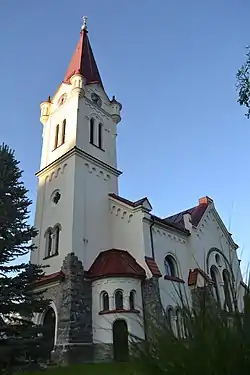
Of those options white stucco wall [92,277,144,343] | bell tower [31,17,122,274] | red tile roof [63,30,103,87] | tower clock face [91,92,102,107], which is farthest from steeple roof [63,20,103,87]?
white stucco wall [92,277,144,343]

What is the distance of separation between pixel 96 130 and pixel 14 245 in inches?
479

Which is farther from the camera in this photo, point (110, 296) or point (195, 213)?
point (195, 213)

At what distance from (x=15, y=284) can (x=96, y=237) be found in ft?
23.4

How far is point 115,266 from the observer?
52.5 feet

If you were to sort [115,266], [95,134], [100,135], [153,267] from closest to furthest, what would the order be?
[115,266]
[153,267]
[95,134]
[100,135]

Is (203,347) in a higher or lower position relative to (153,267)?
lower

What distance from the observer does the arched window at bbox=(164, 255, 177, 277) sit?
1864 centimetres

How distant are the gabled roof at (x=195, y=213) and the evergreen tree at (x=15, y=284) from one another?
12.1 metres

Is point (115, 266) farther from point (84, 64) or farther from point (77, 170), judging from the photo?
point (84, 64)

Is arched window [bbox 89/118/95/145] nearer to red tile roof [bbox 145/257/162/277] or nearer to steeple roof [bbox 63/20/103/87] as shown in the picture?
steeple roof [bbox 63/20/103/87]

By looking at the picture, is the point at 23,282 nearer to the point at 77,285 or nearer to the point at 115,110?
the point at 77,285

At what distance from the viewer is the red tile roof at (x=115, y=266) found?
51.3ft

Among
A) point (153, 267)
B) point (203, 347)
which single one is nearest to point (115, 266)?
point (153, 267)

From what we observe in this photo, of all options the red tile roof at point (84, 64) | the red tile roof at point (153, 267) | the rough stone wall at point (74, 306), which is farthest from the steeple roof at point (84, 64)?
the rough stone wall at point (74, 306)
